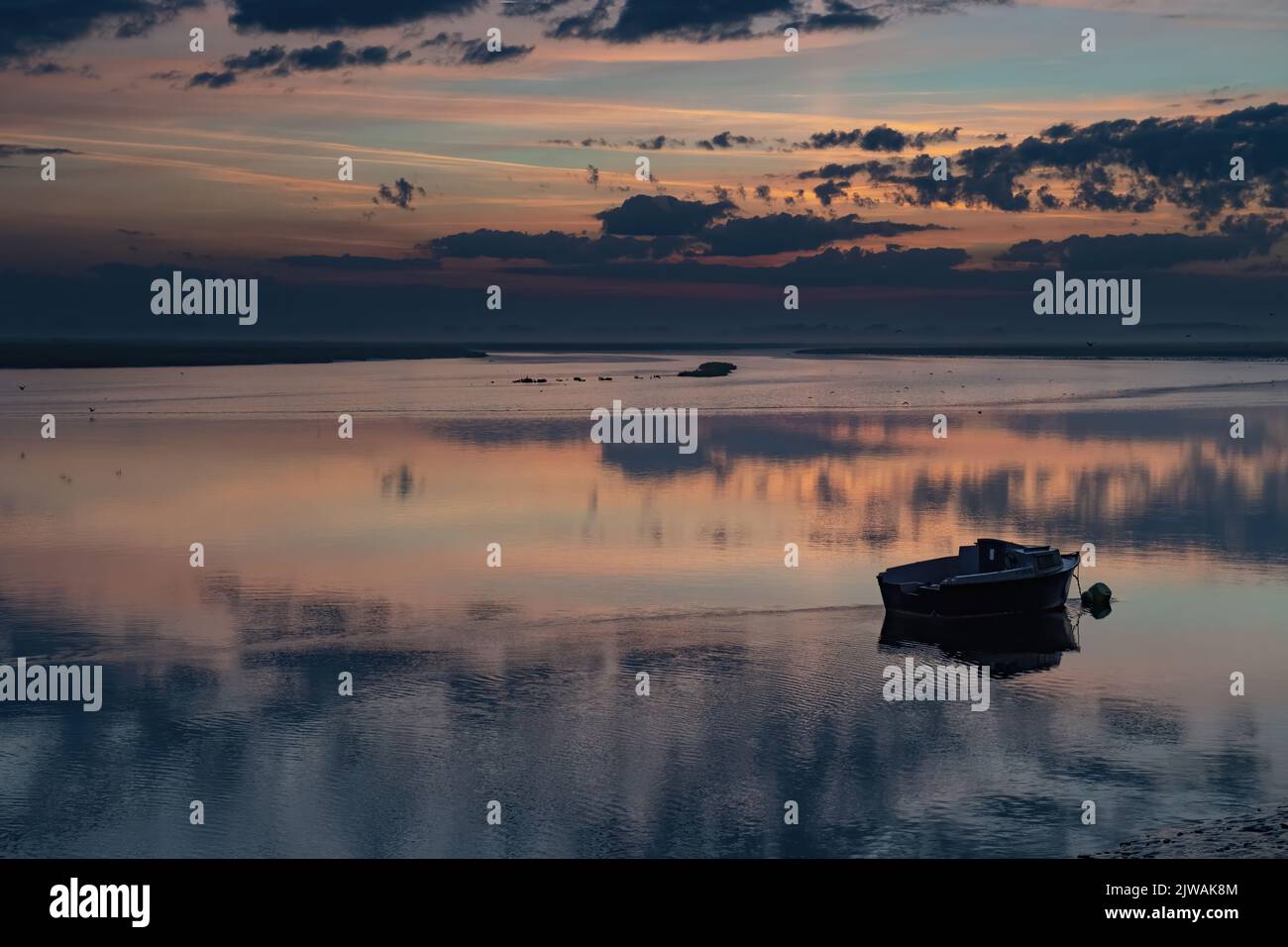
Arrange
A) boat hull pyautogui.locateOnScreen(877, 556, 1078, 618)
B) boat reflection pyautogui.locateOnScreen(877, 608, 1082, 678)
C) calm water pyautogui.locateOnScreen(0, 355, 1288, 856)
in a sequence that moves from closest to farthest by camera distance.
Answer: calm water pyautogui.locateOnScreen(0, 355, 1288, 856), boat reflection pyautogui.locateOnScreen(877, 608, 1082, 678), boat hull pyautogui.locateOnScreen(877, 556, 1078, 618)

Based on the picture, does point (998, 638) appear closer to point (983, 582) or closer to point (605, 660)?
point (983, 582)

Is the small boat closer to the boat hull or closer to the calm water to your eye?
the boat hull

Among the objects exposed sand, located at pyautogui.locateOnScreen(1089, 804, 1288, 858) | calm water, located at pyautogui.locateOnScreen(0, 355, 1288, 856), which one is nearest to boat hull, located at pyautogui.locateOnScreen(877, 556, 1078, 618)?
calm water, located at pyautogui.locateOnScreen(0, 355, 1288, 856)

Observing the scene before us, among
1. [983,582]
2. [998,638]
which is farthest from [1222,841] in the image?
[983,582]

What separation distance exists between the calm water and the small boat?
1286 mm

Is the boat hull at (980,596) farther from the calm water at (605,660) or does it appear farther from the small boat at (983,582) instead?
the calm water at (605,660)

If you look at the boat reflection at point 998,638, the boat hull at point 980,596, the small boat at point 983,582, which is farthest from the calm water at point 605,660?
the small boat at point 983,582

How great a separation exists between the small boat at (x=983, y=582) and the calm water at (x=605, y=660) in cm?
129

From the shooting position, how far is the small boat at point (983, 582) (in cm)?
3566

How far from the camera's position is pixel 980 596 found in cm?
3612

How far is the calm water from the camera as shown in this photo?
71.7 ft

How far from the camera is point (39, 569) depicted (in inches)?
1682

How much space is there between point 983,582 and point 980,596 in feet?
1.53
